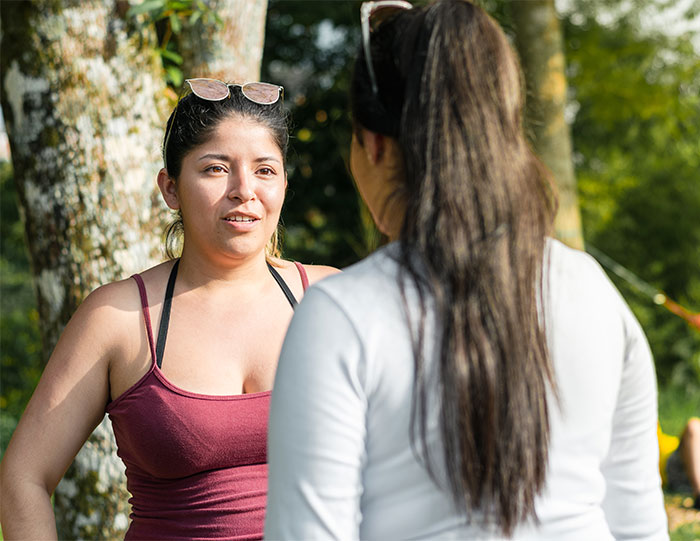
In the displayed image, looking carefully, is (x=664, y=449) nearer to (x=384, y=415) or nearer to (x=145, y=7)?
(x=145, y=7)

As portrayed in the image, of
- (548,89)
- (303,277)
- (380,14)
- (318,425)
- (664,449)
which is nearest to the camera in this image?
(318,425)

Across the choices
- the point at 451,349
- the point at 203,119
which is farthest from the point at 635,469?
the point at 203,119

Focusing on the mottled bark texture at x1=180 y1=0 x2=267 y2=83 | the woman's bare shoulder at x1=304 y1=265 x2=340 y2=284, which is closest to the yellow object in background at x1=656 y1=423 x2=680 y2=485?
the mottled bark texture at x1=180 y1=0 x2=267 y2=83

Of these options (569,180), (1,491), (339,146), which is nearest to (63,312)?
(1,491)

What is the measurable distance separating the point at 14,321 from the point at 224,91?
8848mm

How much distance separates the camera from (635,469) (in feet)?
4.40

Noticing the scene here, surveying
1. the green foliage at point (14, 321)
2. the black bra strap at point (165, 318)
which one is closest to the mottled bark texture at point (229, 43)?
the black bra strap at point (165, 318)

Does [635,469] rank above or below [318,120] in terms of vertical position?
above

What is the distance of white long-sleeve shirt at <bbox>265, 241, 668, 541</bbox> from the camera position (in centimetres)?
110

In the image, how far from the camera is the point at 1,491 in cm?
175

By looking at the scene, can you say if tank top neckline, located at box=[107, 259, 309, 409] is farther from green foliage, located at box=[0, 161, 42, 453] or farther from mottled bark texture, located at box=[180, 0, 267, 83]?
green foliage, located at box=[0, 161, 42, 453]

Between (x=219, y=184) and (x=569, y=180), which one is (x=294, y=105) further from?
(x=219, y=184)

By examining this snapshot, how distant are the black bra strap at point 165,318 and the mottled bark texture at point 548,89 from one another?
16.7 feet

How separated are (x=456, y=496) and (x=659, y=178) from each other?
10.3 m
